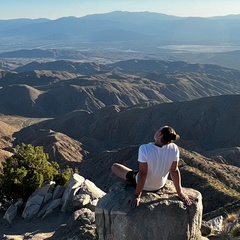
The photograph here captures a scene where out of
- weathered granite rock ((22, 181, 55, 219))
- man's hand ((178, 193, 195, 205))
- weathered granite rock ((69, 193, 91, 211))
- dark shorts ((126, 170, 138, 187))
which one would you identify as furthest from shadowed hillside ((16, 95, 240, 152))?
man's hand ((178, 193, 195, 205))

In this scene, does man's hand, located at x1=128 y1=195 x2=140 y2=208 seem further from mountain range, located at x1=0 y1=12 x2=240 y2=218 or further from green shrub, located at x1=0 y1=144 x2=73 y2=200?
green shrub, located at x1=0 y1=144 x2=73 y2=200

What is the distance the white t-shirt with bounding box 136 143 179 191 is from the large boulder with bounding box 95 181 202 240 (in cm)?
38

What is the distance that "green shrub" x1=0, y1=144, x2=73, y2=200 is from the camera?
2181cm

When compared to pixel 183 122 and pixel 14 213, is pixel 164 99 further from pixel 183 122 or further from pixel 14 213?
pixel 14 213

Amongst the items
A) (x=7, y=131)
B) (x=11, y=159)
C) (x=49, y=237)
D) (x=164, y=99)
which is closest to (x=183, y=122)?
(x=7, y=131)

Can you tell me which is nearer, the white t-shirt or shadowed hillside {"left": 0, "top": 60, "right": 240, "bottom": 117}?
the white t-shirt

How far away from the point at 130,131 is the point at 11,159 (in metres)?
68.0

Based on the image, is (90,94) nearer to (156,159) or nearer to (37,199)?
(37,199)

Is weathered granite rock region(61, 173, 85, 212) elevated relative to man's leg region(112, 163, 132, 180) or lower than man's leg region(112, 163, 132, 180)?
lower

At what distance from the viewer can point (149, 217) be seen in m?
8.85

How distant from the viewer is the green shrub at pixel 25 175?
21812mm

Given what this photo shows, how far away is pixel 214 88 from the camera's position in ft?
542

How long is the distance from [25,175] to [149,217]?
14036 mm

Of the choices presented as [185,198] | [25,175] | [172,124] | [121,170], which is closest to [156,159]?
[185,198]
